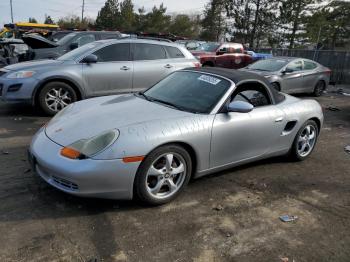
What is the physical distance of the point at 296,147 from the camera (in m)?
5.37

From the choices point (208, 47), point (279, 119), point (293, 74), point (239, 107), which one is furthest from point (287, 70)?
point (239, 107)

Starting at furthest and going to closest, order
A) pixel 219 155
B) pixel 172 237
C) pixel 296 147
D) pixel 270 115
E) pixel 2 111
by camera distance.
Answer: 1. pixel 2 111
2. pixel 296 147
3. pixel 270 115
4. pixel 219 155
5. pixel 172 237

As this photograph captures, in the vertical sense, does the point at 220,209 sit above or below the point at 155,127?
below

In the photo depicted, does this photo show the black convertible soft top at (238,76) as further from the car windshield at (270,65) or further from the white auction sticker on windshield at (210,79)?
the car windshield at (270,65)

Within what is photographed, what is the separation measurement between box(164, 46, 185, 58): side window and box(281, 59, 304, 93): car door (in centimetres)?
388

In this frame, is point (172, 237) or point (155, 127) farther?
point (155, 127)

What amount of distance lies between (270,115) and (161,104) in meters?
1.45

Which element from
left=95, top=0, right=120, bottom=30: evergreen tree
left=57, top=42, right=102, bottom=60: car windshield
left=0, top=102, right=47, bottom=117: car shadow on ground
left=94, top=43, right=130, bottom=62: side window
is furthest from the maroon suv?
left=95, top=0, right=120, bottom=30: evergreen tree

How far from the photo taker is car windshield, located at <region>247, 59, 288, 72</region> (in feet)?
37.6

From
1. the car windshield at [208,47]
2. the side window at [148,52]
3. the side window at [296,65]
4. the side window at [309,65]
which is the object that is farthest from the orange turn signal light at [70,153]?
the car windshield at [208,47]

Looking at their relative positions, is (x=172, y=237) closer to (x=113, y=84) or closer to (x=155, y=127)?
(x=155, y=127)

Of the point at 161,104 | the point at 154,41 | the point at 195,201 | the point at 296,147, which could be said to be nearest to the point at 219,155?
the point at 195,201

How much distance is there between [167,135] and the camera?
3.71 m

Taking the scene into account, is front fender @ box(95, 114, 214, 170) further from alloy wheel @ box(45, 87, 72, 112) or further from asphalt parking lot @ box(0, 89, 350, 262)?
alloy wheel @ box(45, 87, 72, 112)
